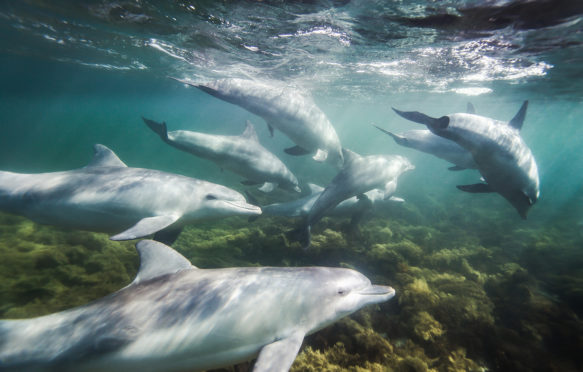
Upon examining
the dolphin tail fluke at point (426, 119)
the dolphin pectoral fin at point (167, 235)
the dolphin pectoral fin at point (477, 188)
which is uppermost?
the dolphin tail fluke at point (426, 119)

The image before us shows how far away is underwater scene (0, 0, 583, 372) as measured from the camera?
2.78 meters

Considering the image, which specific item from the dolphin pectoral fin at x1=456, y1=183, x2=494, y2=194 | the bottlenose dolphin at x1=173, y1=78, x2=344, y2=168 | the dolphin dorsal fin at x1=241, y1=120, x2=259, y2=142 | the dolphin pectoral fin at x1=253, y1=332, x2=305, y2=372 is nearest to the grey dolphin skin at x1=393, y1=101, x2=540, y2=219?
the dolphin pectoral fin at x1=456, y1=183, x2=494, y2=194

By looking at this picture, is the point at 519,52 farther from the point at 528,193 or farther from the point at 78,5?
the point at 78,5

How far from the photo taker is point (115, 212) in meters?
4.61

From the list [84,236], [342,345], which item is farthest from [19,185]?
[342,345]

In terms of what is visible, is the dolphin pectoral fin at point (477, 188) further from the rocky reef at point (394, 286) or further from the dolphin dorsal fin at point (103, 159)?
the dolphin dorsal fin at point (103, 159)

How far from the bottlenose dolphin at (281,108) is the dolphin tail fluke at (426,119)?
3.59 meters

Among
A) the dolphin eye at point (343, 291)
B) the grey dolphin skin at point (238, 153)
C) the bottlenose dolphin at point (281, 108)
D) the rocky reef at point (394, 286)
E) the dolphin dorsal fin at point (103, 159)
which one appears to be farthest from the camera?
the grey dolphin skin at point (238, 153)

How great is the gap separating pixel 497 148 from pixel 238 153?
733cm

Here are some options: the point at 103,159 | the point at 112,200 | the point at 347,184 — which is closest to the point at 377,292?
the point at 347,184

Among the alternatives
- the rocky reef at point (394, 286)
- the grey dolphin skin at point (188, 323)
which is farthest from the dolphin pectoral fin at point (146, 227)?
the rocky reef at point (394, 286)

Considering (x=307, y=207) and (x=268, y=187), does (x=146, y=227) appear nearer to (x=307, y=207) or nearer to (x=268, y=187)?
(x=307, y=207)

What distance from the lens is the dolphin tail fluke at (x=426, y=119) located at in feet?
16.7

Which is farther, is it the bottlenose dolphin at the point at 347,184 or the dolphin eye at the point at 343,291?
the bottlenose dolphin at the point at 347,184
